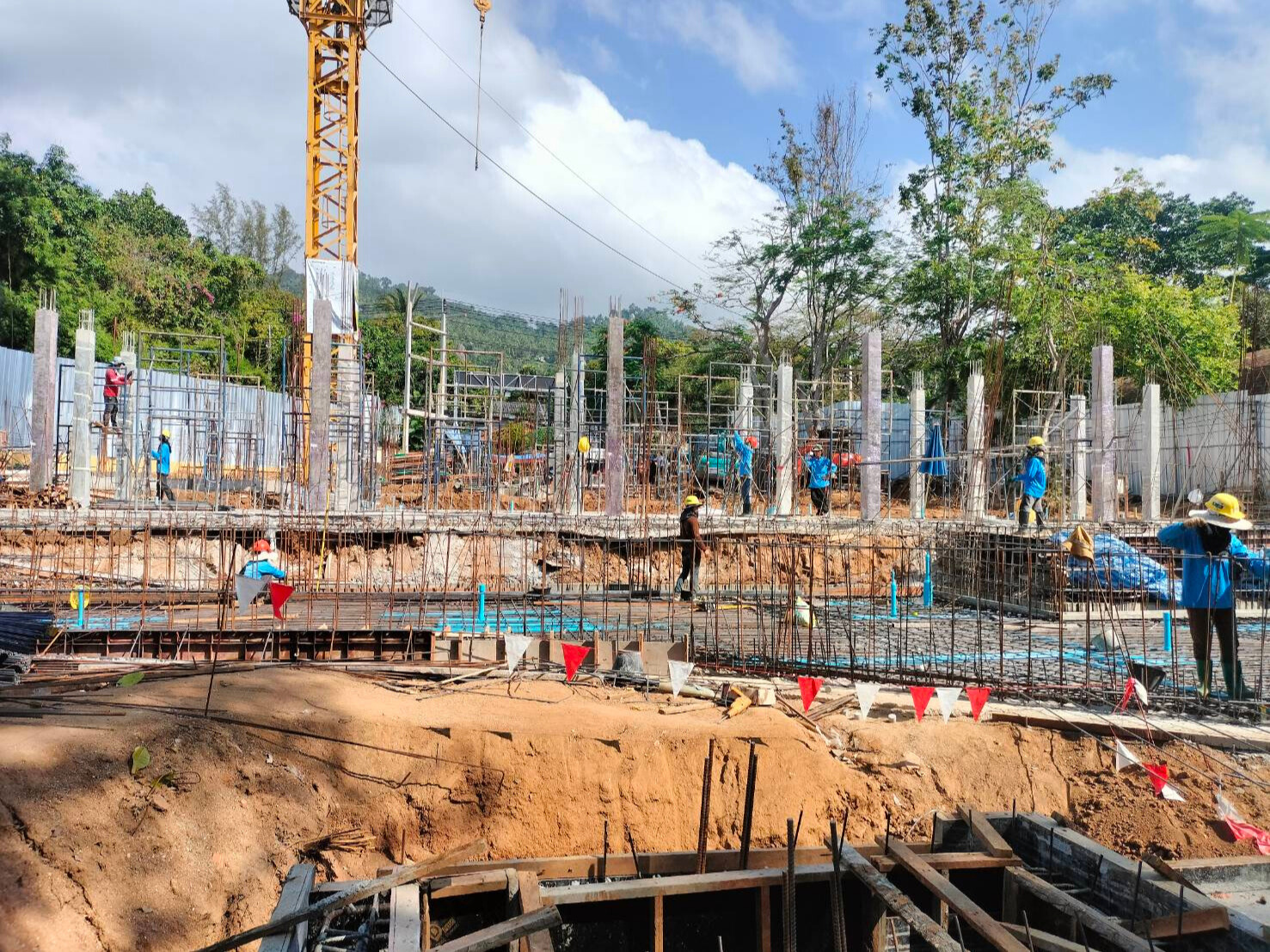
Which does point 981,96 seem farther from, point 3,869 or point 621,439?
point 3,869

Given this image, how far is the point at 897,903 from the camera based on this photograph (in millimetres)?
4750

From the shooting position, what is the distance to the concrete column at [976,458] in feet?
47.9

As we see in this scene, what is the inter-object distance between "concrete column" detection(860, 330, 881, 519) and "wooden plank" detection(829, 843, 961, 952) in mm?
9420

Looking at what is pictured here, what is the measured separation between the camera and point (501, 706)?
684cm

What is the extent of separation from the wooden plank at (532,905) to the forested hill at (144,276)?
16.2m

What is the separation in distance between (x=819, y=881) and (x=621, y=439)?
30.3 ft

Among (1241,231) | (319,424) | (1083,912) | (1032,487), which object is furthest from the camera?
(1241,231)

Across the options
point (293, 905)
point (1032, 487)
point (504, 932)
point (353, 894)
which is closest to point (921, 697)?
point (504, 932)

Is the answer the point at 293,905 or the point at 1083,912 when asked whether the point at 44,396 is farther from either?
the point at 1083,912

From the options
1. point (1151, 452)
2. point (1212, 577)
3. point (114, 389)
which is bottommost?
point (1212, 577)

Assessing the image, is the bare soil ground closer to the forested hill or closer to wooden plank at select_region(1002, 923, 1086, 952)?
wooden plank at select_region(1002, 923, 1086, 952)

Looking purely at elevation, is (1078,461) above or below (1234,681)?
above

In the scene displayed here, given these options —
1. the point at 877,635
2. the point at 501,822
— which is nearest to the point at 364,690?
the point at 501,822

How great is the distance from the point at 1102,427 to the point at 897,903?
1199cm
